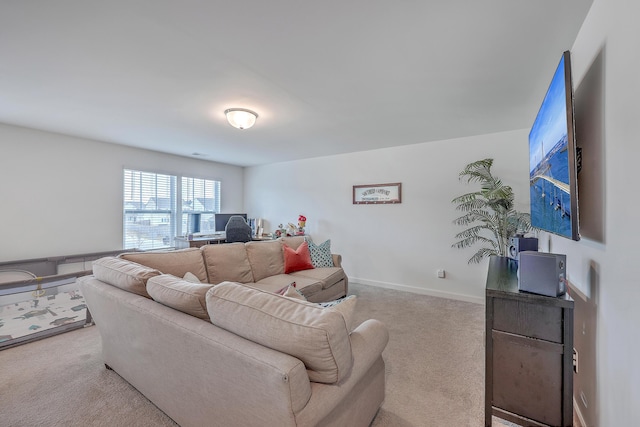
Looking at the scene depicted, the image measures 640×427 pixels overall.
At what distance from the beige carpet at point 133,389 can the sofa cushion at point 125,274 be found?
73 centimetres

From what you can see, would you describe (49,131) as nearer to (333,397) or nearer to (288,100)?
(288,100)

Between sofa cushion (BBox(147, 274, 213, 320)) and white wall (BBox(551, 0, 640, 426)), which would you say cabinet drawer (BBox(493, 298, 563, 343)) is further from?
sofa cushion (BBox(147, 274, 213, 320))

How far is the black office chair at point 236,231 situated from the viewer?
4.47 meters

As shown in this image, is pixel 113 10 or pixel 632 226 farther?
pixel 113 10

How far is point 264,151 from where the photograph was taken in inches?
194

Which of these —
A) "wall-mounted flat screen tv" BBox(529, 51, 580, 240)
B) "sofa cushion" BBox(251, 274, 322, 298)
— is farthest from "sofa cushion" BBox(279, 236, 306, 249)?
"wall-mounted flat screen tv" BBox(529, 51, 580, 240)

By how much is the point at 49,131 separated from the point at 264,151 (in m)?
2.92

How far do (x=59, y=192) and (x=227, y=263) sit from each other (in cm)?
294

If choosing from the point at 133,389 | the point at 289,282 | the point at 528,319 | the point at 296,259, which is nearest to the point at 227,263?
the point at 289,282

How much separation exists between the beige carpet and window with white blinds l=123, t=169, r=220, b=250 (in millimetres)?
2194

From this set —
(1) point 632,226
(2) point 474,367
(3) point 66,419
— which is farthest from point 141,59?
(2) point 474,367

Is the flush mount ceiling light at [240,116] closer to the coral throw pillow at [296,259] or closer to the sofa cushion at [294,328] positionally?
the coral throw pillow at [296,259]

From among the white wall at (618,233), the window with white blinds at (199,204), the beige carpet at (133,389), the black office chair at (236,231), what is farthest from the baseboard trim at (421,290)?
the window with white blinds at (199,204)

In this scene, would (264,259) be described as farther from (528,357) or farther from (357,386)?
(528,357)
